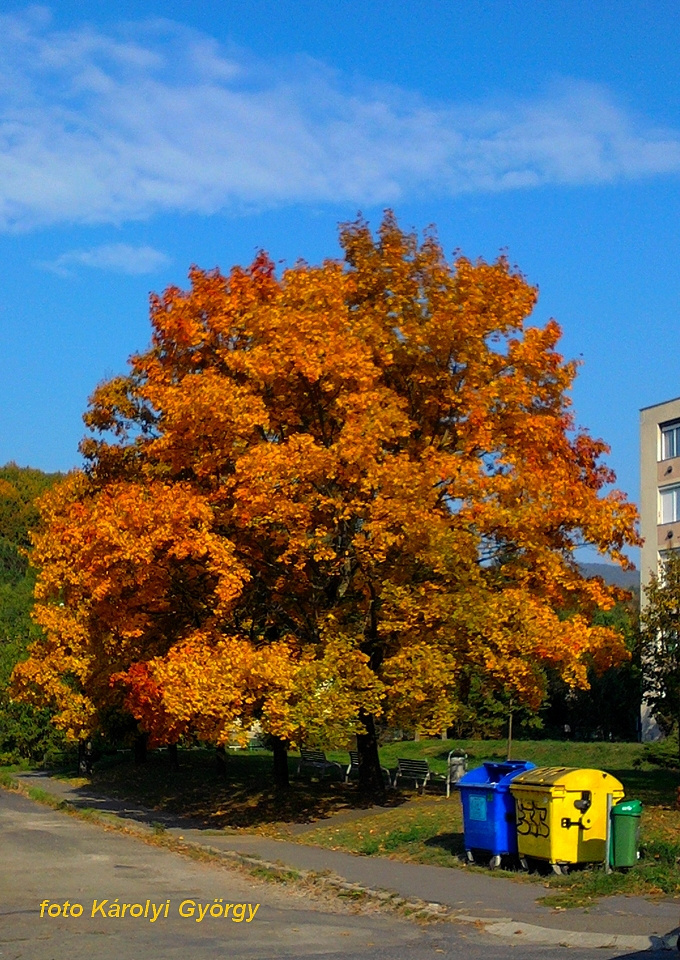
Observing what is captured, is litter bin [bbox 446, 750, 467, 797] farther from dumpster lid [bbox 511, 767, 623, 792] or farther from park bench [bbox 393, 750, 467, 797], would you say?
→ dumpster lid [bbox 511, 767, 623, 792]

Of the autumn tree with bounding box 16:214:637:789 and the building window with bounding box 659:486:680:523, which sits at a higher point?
the building window with bounding box 659:486:680:523

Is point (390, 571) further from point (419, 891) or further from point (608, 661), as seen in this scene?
point (419, 891)

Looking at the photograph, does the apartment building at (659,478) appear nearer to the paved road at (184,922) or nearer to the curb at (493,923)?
the paved road at (184,922)

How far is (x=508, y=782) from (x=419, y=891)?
5.86ft

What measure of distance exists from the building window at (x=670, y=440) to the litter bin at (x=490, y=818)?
133 ft

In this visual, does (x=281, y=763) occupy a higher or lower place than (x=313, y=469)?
lower

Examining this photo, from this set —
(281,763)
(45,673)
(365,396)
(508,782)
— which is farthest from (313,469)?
(45,673)

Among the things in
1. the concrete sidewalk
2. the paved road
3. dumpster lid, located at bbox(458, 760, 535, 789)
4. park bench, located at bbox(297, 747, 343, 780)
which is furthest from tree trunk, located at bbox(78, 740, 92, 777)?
dumpster lid, located at bbox(458, 760, 535, 789)

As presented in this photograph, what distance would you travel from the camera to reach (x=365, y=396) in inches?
738

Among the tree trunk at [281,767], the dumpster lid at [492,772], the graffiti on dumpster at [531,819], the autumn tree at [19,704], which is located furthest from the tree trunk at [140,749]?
the graffiti on dumpster at [531,819]

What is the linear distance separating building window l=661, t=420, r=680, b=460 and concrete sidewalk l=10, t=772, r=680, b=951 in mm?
38630

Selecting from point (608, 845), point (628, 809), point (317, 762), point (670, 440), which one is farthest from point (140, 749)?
point (670, 440)

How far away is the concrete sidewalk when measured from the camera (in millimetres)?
9523

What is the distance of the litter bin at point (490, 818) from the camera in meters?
13.0
